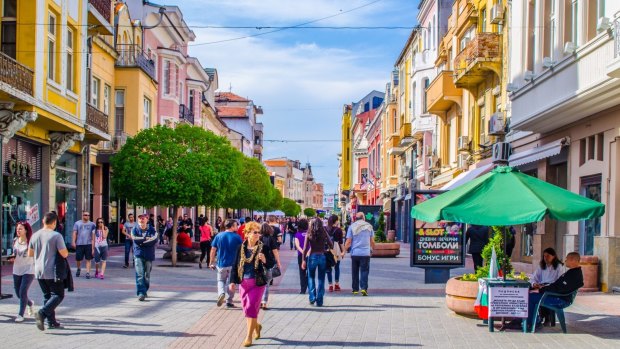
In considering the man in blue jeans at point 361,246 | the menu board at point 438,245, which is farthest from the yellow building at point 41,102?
the menu board at point 438,245

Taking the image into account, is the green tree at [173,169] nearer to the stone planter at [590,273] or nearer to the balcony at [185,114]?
the stone planter at [590,273]

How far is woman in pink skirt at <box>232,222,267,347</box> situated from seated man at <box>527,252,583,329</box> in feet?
12.3

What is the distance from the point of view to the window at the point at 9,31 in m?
20.4

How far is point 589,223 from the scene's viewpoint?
17375 millimetres

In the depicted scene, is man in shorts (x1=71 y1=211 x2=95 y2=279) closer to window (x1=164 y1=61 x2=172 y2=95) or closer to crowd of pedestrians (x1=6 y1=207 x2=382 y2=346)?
crowd of pedestrians (x1=6 y1=207 x2=382 y2=346)

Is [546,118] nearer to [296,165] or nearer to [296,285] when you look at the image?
[296,285]

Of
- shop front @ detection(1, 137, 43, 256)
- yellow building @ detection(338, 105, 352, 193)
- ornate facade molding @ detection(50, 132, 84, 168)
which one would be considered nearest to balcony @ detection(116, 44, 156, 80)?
ornate facade molding @ detection(50, 132, 84, 168)

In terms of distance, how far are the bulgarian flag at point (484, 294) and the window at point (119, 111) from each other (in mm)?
23822

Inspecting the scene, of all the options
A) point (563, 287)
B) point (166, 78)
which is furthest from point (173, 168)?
point (166, 78)

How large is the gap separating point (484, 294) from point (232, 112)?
8298 centimetres

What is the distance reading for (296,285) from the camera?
18.0m

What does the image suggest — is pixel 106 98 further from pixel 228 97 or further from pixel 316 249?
pixel 228 97

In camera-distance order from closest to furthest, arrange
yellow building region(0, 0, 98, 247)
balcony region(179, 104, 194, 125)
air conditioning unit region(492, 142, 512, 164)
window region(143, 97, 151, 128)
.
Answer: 1. yellow building region(0, 0, 98, 247)
2. air conditioning unit region(492, 142, 512, 164)
3. window region(143, 97, 151, 128)
4. balcony region(179, 104, 194, 125)

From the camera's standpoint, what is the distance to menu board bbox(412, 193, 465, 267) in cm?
1786
